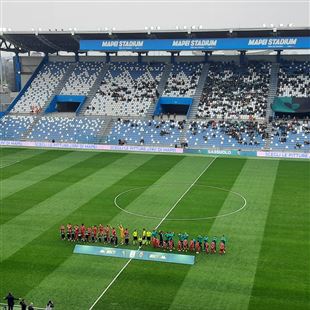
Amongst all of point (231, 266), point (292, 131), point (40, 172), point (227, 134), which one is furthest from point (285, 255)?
point (292, 131)

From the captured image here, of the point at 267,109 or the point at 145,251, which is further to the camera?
the point at 267,109

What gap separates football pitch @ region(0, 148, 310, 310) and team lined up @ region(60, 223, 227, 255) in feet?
2.00

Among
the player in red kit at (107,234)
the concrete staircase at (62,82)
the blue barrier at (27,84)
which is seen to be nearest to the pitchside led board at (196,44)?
the concrete staircase at (62,82)

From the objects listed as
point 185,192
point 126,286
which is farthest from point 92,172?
point 126,286

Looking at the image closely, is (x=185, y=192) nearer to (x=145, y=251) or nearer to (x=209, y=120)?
(x=145, y=251)

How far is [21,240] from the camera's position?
1005 inches

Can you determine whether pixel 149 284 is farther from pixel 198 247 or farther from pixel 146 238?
pixel 146 238

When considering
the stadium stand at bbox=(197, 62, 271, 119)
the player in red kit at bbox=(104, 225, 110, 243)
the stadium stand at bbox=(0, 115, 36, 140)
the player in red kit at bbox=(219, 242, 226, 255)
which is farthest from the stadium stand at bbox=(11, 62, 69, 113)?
the player in red kit at bbox=(219, 242, 226, 255)

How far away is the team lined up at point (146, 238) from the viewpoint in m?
24.0

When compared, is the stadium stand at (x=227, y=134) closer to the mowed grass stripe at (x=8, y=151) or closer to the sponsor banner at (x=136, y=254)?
the mowed grass stripe at (x=8, y=151)

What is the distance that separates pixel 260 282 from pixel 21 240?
41.0 feet

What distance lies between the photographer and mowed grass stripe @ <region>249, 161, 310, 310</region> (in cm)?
1914

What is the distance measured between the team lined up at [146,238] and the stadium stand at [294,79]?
124 feet

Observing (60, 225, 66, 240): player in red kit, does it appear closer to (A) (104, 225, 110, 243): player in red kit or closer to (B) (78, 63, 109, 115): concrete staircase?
(A) (104, 225, 110, 243): player in red kit
